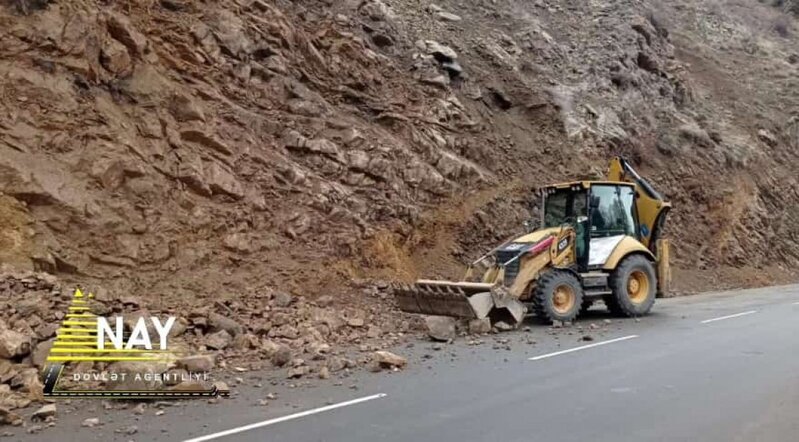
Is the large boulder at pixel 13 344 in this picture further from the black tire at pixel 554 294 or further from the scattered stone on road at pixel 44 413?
the black tire at pixel 554 294

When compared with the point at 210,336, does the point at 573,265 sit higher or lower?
higher

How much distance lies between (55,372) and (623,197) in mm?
10634

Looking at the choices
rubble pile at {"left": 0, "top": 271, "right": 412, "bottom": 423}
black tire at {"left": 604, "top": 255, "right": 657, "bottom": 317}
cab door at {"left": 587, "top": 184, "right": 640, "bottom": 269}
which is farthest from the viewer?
cab door at {"left": 587, "top": 184, "right": 640, "bottom": 269}

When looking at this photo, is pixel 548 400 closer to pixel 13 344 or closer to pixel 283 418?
pixel 283 418

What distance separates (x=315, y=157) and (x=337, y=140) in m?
0.86

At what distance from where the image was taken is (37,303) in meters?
8.76

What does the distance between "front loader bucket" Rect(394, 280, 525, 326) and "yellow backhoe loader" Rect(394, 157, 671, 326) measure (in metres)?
0.02

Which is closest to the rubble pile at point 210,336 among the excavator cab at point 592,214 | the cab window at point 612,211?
the excavator cab at point 592,214

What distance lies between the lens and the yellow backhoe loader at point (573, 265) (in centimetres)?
1161

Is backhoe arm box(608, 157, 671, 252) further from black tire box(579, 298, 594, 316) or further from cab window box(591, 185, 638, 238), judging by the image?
black tire box(579, 298, 594, 316)

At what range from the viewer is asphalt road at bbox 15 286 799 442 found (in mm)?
5652

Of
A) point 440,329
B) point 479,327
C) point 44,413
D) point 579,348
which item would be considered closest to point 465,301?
point 479,327

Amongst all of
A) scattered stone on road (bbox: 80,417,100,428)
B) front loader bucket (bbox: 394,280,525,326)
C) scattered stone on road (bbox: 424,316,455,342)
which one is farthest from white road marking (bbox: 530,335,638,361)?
scattered stone on road (bbox: 80,417,100,428)

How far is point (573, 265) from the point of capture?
510 inches
